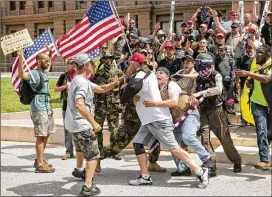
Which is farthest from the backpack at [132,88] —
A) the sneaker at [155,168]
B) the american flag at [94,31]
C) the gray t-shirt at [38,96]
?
the american flag at [94,31]

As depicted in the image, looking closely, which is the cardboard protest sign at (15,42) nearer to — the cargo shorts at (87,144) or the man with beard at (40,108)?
the man with beard at (40,108)

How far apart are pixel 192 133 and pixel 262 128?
1.21 metres

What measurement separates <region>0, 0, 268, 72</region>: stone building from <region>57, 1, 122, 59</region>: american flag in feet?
67.2

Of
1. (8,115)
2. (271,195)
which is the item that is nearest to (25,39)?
(271,195)

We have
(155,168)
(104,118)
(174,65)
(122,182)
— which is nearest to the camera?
(122,182)

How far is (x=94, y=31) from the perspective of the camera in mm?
8172

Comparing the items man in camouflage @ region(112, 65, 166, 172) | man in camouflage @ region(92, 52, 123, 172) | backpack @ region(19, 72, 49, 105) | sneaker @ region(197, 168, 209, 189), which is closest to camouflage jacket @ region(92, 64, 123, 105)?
man in camouflage @ region(92, 52, 123, 172)

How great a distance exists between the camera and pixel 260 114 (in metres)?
6.68

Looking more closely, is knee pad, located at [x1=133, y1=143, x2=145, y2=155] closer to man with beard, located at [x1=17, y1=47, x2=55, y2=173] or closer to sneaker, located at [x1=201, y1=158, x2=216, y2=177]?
sneaker, located at [x1=201, y1=158, x2=216, y2=177]

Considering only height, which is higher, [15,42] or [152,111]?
[15,42]

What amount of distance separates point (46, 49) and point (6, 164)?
2434mm

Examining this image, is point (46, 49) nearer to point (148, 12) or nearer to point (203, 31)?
point (203, 31)

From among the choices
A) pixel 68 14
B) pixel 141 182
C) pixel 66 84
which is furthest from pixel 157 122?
pixel 68 14

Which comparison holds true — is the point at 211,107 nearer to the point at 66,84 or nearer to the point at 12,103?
the point at 66,84
